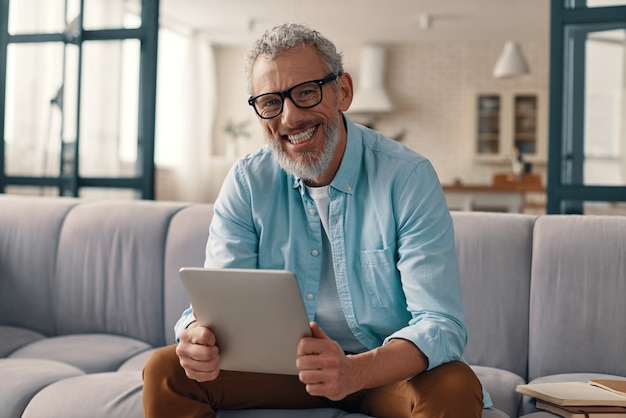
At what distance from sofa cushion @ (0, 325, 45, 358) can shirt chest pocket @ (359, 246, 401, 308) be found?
136 cm

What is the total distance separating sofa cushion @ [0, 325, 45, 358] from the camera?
2619 millimetres

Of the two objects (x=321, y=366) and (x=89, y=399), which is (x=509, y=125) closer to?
(x=89, y=399)

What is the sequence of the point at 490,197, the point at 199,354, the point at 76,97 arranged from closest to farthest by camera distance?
1. the point at 199,354
2. the point at 76,97
3. the point at 490,197

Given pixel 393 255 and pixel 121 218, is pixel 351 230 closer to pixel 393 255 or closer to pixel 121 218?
pixel 393 255

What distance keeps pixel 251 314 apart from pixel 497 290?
3.64 feet

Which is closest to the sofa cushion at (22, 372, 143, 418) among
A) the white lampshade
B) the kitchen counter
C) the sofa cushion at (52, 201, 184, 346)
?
the sofa cushion at (52, 201, 184, 346)

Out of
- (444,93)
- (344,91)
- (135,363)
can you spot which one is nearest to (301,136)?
(344,91)

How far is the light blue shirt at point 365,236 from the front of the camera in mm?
1723

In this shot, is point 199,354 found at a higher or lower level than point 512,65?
lower

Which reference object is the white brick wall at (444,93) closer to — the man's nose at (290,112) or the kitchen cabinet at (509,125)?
the kitchen cabinet at (509,125)

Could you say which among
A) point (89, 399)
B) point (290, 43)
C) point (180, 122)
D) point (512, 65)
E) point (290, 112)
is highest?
point (512, 65)

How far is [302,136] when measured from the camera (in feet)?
6.08

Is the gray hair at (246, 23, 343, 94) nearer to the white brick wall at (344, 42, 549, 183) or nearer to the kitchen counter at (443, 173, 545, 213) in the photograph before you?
the kitchen counter at (443, 173, 545, 213)

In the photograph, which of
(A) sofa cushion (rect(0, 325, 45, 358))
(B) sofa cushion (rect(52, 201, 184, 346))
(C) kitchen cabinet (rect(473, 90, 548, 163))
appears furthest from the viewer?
(C) kitchen cabinet (rect(473, 90, 548, 163))
